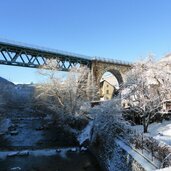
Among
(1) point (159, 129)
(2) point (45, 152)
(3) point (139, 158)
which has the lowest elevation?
(2) point (45, 152)

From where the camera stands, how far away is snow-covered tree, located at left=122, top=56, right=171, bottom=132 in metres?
22.2

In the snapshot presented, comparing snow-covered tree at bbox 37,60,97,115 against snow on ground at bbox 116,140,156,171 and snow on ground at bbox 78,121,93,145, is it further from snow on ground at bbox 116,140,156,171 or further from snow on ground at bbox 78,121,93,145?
snow on ground at bbox 116,140,156,171

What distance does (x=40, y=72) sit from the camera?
35.8m

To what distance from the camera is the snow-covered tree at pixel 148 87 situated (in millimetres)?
22178

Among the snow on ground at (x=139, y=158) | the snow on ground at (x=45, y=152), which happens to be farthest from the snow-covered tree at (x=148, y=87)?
the snow on ground at (x=45, y=152)

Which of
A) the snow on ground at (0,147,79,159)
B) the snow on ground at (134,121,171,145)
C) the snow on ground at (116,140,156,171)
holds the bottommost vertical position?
the snow on ground at (0,147,79,159)

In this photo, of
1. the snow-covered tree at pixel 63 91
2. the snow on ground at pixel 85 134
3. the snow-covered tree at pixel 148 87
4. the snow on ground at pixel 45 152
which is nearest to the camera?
the snow-covered tree at pixel 148 87

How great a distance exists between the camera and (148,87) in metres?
23.5

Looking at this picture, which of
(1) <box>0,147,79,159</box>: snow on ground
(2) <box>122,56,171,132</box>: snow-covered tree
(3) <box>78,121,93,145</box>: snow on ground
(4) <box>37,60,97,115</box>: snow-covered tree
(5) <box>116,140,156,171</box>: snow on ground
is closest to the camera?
(5) <box>116,140,156,171</box>: snow on ground

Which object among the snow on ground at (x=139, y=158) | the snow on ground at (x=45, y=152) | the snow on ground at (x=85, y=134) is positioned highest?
the snow on ground at (x=139, y=158)

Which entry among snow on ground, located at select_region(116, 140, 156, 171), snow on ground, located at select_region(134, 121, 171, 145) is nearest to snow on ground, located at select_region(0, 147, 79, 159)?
snow on ground, located at select_region(134, 121, 171, 145)

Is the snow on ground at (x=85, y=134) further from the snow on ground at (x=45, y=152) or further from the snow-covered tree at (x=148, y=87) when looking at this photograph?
the snow-covered tree at (x=148, y=87)

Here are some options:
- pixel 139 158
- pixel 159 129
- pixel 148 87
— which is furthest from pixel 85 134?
pixel 139 158

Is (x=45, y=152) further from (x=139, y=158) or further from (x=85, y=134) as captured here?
(x=139, y=158)
